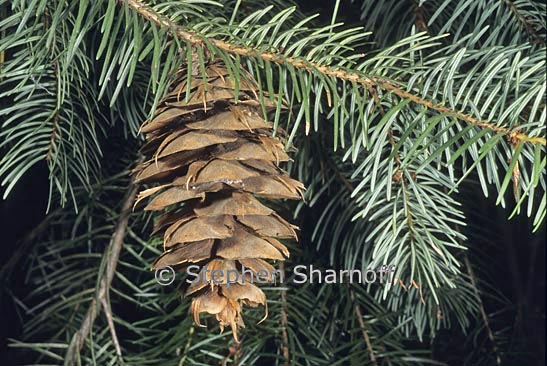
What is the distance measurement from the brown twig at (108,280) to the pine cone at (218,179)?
11cm

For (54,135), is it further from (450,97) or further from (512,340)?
(512,340)

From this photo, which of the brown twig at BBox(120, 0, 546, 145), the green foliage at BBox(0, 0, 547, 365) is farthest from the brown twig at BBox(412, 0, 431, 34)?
the brown twig at BBox(120, 0, 546, 145)

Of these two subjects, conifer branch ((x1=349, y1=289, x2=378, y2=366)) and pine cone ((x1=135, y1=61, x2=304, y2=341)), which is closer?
pine cone ((x1=135, y1=61, x2=304, y2=341))

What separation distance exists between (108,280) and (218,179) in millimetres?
162

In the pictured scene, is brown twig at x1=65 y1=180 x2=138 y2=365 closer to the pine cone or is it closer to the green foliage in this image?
the green foliage

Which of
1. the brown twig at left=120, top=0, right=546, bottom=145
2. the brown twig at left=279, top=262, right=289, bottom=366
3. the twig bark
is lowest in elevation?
the brown twig at left=279, top=262, right=289, bottom=366

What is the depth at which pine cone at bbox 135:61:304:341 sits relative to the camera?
302mm

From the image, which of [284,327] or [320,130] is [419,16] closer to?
[320,130]

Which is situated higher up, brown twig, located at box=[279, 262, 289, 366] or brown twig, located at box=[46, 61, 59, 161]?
brown twig, located at box=[46, 61, 59, 161]

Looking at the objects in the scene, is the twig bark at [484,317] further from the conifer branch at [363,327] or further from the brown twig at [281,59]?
the brown twig at [281,59]

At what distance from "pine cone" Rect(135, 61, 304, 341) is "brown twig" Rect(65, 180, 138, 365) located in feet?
0.37

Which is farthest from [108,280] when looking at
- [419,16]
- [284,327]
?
[419,16]

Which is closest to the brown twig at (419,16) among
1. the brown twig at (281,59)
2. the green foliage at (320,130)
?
the green foliage at (320,130)

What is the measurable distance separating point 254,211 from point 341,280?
146 mm
